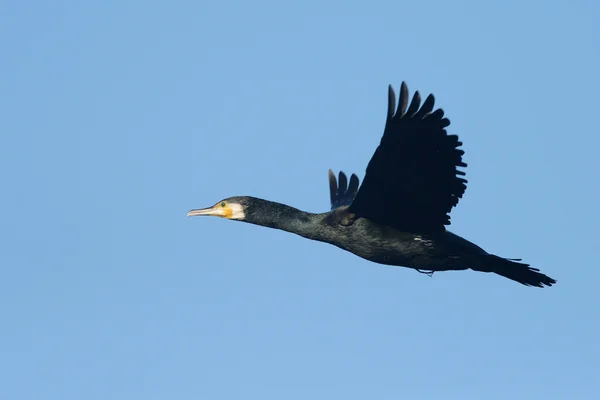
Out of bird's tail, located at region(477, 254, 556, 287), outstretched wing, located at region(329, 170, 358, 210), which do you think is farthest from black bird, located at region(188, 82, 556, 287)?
outstretched wing, located at region(329, 170, 358, 210)

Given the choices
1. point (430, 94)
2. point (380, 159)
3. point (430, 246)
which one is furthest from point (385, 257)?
point (430, 94)

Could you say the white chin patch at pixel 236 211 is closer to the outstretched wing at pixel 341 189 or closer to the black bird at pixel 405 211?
the black bird at pixel 405 211

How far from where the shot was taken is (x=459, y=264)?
11.5 m

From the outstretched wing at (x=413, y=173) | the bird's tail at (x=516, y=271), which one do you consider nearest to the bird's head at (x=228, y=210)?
the outstretched wing at (x=413, y=173)

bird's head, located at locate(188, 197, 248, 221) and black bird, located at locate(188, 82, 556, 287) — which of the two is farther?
bird's head, located at locate(188, 197, 248, 221)

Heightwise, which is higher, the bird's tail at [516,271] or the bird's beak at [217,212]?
the bird's beak at [217,212]

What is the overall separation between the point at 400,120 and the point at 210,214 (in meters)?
2.98

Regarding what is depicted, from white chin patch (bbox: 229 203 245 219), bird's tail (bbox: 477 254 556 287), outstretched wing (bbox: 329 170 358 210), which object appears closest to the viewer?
bird's tail (bbox: 477 254 556 287)

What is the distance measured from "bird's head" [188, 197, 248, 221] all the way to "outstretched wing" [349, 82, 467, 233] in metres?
1.47

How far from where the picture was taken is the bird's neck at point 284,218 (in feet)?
39.0

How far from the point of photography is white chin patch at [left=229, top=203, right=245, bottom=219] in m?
12.2

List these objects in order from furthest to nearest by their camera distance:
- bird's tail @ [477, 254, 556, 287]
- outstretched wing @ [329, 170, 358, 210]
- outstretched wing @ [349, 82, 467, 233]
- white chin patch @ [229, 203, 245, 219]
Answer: outstretched wing @ [329, 170, 358, 210] < white chin patch @ [229, 203, 245, 219] < bird's tail @ [477, 254, 556, 287] < outstretched wing @ [349, 82, 467, 233]

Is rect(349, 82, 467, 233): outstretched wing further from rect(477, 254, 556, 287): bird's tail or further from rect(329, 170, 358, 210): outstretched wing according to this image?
rect(329, 170, 358, 210): outstretched wing

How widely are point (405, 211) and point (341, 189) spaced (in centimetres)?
285
